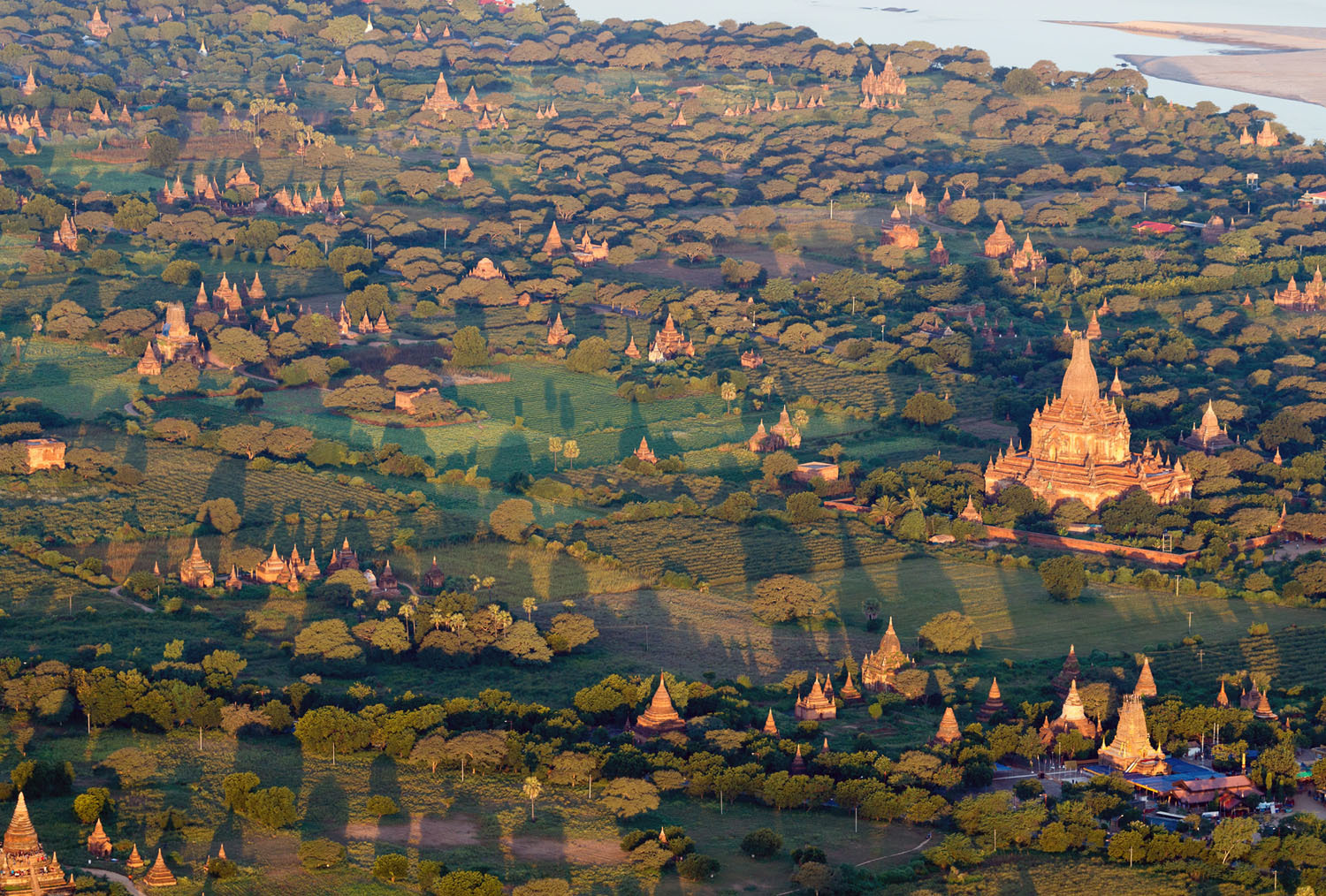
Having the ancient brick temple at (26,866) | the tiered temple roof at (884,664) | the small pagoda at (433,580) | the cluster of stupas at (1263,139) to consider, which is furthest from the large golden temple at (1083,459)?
the cluster of stupas at (1263,139)

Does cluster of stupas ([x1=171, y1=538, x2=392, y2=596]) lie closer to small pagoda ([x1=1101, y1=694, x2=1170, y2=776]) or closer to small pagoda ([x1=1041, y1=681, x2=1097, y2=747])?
small pagoda ([x1=1041, y1=681, x2=1097, y2=747])

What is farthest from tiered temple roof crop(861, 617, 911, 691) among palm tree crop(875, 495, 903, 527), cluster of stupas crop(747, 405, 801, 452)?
cluster of stupas crop(747, 405, 801, 452)

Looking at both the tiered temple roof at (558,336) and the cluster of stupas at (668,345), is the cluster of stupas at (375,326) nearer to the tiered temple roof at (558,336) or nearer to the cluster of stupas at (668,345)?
the tiered temple roof at (558,336)

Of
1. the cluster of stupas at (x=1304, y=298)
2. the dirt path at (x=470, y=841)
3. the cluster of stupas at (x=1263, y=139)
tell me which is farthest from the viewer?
the cluster of stupas at (x=1263, y=139)

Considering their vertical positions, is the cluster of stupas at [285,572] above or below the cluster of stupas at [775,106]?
below

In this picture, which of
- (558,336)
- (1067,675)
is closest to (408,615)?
(1067,675)

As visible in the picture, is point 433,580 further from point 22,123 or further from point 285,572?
point 22,123
